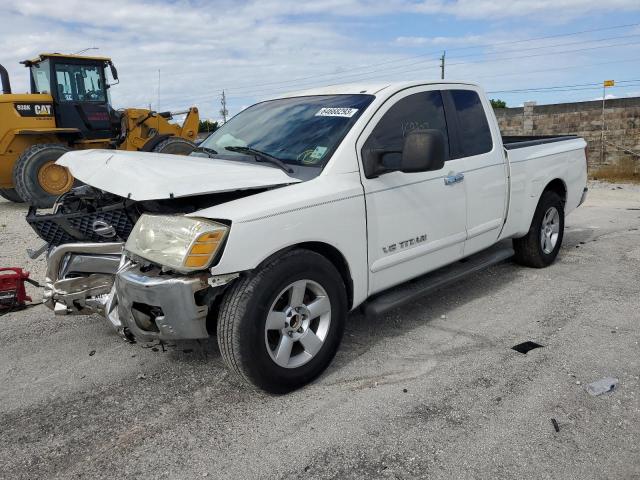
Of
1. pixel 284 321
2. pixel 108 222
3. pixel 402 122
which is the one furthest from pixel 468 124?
pixel 108 222

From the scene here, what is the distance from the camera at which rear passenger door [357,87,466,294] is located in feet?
11.9

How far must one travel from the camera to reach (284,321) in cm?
316

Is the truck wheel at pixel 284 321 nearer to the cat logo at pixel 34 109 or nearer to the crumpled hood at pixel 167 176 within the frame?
the crumpled hood at pixel 167 176

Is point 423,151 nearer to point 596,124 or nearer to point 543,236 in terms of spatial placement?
point 543,236

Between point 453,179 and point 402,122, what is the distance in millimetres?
607

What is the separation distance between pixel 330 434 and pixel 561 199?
4219 millimetres

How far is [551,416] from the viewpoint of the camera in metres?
2.96

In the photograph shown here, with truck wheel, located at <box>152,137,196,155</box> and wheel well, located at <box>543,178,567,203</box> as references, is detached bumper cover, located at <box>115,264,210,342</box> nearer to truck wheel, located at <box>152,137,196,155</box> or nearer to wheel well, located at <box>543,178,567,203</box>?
wheel well, located at <box>543,178,567,203</box>

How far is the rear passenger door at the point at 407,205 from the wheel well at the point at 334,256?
18 cm

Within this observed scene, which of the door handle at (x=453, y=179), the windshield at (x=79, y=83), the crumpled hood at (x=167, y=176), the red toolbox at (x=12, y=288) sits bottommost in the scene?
the red toolbox at (x=12, y=288)

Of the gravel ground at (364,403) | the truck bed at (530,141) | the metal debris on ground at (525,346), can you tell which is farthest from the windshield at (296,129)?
the truck bed at (530,141)

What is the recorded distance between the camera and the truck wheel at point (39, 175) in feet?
34.2

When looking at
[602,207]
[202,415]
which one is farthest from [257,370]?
[602,207]

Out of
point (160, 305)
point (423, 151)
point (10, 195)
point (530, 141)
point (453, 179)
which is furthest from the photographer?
point (10, 195)
